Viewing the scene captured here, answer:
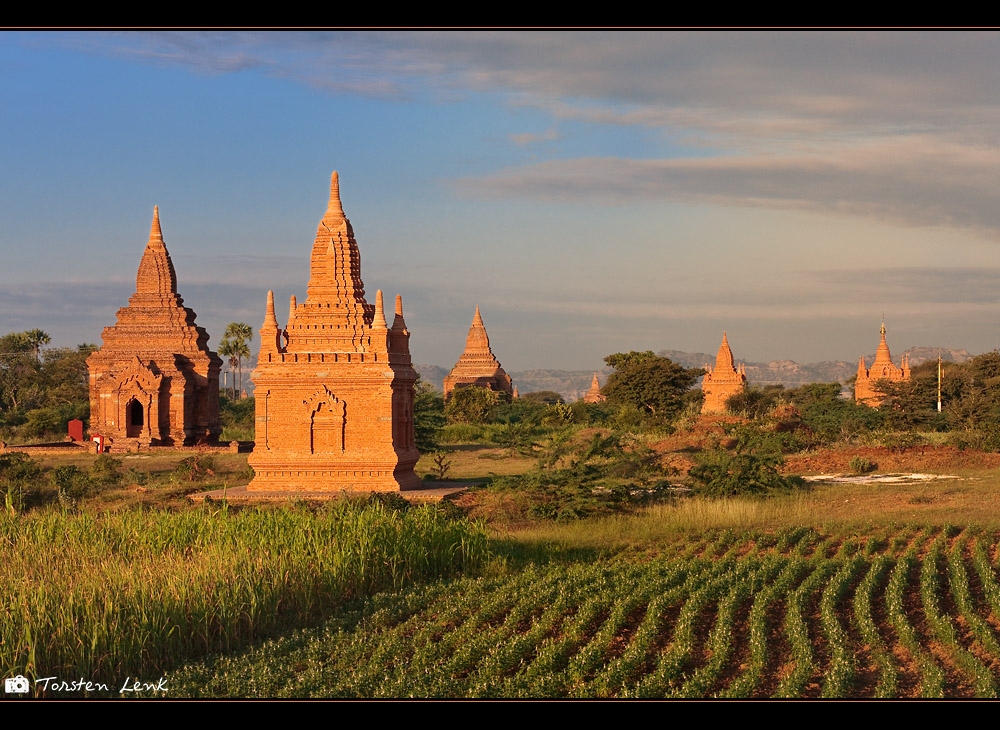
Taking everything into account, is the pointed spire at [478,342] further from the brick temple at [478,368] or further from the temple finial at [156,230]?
the temple finial at [156,230]

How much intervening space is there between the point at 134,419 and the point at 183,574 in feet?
92.7

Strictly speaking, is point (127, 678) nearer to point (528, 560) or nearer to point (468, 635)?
point (468, 635)

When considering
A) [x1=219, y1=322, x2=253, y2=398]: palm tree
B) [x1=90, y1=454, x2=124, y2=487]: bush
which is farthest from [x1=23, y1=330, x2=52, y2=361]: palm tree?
[x1=90, y1=454, x2=124, y2=487]: bush

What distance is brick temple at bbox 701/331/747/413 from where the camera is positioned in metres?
59.9

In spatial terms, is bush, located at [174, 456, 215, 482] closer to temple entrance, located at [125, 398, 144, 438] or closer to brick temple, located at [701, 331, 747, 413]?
temple entrance, located at [125, 398, 144, 438]

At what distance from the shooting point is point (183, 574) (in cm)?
1082

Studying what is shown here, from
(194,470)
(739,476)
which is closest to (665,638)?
(739,476)

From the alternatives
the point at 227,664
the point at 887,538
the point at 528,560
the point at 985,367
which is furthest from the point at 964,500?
the point at 985,367

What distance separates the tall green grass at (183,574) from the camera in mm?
9375

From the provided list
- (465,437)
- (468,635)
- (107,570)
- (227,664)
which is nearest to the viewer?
(227,664)

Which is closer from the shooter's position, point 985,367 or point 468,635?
point 468,635

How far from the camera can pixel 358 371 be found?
22.9 metres
